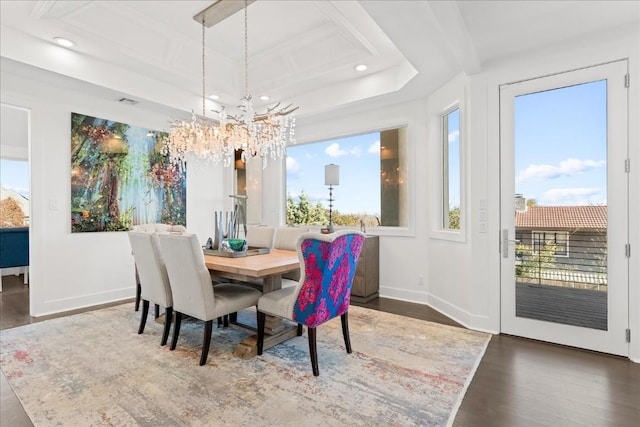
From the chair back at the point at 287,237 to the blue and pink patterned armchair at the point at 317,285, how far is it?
112 cm

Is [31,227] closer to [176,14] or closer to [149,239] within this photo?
[149,239]

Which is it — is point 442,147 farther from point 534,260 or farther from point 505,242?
point 534,260

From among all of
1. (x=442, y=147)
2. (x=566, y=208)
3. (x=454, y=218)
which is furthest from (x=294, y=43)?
(x=566, y=208)

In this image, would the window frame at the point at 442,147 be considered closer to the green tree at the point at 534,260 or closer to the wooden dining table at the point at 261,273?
the green tree at the point at 534,260

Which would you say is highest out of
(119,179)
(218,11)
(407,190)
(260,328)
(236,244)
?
(218,11)

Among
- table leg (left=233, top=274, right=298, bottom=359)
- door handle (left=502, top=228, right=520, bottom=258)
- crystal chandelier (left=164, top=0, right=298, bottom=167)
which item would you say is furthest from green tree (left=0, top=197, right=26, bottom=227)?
door handle (left=502, top=228, right=520, bottom=258)

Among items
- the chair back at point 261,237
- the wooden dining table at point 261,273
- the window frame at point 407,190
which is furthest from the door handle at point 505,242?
the chair back at point 261,237

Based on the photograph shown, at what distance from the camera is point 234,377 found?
7.48 feet

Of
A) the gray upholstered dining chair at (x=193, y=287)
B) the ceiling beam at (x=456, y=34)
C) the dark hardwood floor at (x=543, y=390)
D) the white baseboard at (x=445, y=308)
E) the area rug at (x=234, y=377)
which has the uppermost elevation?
the ceiling beam at (x=456, y=34)

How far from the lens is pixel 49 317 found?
3.60m

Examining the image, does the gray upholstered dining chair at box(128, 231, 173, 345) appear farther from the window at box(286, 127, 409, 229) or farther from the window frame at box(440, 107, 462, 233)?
the window frame at box(440, 107, 462, 233)

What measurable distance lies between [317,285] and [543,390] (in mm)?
1601

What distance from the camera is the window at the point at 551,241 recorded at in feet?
9.25

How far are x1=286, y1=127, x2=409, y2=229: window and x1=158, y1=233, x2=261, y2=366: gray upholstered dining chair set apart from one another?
2.60 meters
